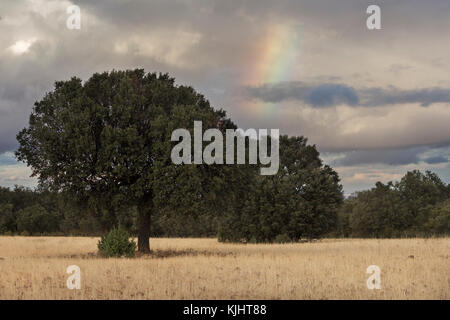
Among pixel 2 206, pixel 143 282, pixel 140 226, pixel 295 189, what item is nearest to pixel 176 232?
pixel 2 206

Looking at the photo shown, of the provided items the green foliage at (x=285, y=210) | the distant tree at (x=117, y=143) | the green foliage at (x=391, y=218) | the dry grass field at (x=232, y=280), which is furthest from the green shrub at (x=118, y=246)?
the green foliage at (x=391, y=218)

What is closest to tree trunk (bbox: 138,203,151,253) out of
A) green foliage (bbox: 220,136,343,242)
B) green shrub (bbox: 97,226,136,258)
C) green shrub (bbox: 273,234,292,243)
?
green shrub (bbox: 97,226,136,258)

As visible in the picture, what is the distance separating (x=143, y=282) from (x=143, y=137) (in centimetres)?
1613

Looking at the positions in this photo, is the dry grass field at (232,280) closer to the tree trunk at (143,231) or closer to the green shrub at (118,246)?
the green shrub at (118,246)

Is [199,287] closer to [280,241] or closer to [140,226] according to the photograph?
[140,226]

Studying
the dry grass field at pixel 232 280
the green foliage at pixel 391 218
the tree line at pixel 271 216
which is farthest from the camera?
the green foliage at pixel 391 218

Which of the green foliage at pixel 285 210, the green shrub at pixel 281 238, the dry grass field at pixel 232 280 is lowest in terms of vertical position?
the green shrub at pixel 281 238

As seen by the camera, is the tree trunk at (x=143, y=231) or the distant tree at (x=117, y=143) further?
the tree trunk at (x=143, y=231)

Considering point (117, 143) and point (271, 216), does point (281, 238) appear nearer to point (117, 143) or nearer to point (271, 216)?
point (271, 216)

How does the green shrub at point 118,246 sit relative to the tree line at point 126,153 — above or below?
below

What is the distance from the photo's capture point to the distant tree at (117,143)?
31.0 meters
